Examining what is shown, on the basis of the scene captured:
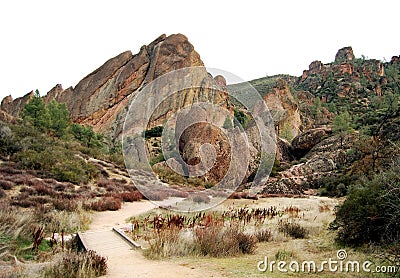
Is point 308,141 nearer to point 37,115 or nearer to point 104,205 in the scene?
point 104,205

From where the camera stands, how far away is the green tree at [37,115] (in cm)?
3340

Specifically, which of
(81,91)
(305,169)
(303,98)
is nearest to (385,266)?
(305,169)

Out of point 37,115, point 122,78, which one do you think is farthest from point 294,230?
point 122,78

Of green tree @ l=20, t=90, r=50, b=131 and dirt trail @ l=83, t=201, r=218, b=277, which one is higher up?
green tree @ l=20, t=90, r=50, b=131

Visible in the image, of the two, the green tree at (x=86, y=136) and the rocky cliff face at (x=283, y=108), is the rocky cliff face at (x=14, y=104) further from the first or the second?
the rocky cliff face at (x=283, y=108)

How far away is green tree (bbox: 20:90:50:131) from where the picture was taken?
33.4m

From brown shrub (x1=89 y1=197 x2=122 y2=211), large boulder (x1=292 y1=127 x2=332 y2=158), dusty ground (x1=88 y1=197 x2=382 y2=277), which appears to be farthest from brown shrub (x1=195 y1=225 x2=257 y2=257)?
large boulder (x1=292 y1=127 x2=332 y2=158)

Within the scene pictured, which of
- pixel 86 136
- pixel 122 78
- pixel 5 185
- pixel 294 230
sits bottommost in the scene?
pixel 294 230

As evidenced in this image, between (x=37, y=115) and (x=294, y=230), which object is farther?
(x=37, y=115)

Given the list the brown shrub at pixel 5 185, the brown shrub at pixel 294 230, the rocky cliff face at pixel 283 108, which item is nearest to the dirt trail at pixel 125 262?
the brown shrub at pixel 294 230

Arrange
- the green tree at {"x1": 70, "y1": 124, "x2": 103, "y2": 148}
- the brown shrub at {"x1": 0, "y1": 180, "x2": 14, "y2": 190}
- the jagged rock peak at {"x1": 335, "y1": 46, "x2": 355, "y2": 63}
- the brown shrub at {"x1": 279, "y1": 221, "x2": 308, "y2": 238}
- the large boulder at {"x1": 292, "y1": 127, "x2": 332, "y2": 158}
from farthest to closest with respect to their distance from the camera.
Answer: the jagged rock peak at {"x1": 335, "y1": 46, "x2": 355, "y2": 63} → the green tree at {"x1": 70, "y1": 124, "x2": 103, "y2": 148} → the large boulder at {"x1": 292, "y1": 127, "x2": 332, "y2": 158} → the brown shrub at {"x1": 0, "y1": 180, "x2": 14, "y2": 190} → the brown shrub at {"x1": 279, "y1": 221, "x2": 308, "y2": 238}

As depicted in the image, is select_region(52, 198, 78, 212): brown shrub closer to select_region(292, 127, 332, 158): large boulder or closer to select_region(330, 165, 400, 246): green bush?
select_region(330, 165, 400, 246): green bush

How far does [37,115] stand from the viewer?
36438mm

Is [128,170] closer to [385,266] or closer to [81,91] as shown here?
[385,266]
